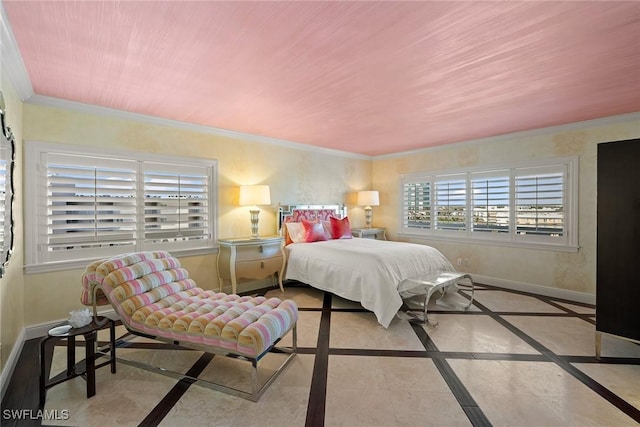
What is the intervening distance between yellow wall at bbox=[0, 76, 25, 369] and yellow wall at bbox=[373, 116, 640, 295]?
558 centimetres

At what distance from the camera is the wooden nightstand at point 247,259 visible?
4.11m

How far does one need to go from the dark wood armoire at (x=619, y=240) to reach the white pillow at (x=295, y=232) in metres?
3.58

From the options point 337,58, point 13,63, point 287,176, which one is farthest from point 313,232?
point 13,63

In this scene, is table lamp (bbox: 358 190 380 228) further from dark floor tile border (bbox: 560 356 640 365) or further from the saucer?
the saucer

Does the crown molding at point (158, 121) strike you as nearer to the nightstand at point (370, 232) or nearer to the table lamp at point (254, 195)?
the table lamp at point (254, 195)

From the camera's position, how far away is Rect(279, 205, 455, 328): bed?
3.37 metres

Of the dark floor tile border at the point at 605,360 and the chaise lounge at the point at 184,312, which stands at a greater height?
the chaise lounge at the point at 184,312

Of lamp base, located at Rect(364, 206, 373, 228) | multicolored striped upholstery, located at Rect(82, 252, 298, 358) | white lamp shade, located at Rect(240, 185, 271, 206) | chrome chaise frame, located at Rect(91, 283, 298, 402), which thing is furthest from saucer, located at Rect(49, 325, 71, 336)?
lamp base, located at Rect(364, 206, 373, 228)

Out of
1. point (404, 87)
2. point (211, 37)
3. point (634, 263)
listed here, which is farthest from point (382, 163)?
point (211, 37)

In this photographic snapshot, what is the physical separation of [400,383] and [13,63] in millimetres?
3747

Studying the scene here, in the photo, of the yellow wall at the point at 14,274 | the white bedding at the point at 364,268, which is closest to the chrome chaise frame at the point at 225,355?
the yellow wall at the point at 14,274

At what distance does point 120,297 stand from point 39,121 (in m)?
2.13

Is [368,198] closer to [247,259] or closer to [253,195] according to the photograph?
[253,195]

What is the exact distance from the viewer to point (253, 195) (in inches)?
173
